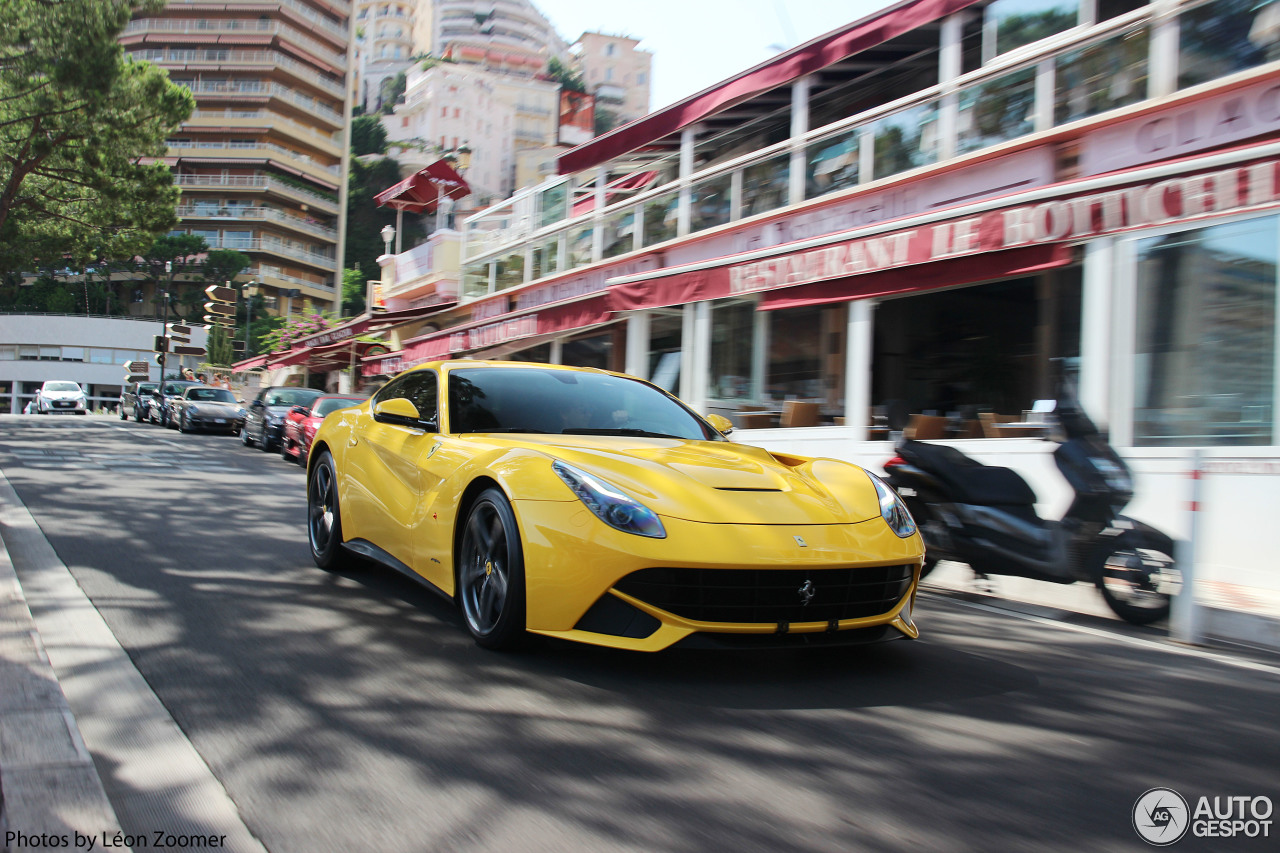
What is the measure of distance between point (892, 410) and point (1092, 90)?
13.9 ft

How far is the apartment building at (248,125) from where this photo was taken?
93.0 m

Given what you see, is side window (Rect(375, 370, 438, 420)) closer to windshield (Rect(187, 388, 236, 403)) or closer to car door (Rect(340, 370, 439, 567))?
car door (Rect(340, 370, 439, 567))

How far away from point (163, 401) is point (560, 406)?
3040cm

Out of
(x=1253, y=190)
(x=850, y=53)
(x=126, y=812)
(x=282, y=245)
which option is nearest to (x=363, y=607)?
(x=126, y=812)

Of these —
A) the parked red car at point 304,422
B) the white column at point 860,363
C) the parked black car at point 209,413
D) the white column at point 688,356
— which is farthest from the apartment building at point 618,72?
the white column at point 860,363

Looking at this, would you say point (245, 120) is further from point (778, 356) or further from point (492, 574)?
point (492, 574)

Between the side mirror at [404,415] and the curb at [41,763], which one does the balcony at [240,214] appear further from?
the curb at [41,763]

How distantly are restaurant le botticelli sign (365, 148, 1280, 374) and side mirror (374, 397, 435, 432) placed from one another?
638cm

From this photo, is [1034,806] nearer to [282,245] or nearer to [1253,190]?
[1253,190]

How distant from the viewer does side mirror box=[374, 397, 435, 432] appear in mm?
5172

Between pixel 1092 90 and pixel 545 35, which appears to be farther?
pixel 545 35

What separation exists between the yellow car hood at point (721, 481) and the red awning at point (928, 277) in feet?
18.1

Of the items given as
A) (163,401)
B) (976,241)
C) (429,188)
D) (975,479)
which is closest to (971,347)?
(976,241)

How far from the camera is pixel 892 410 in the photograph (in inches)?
497
